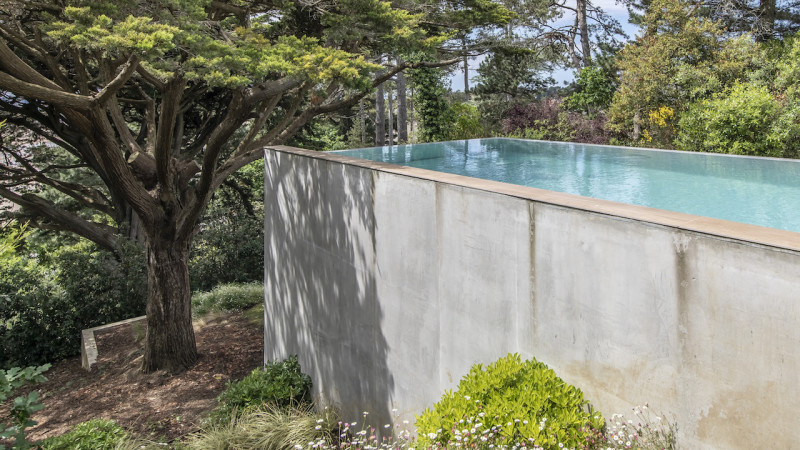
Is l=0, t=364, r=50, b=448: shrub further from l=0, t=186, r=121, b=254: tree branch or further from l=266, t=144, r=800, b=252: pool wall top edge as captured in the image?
l=0, t=186, r=121, b=254: tree branch

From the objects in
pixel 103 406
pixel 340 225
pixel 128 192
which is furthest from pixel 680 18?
pixel 103 406

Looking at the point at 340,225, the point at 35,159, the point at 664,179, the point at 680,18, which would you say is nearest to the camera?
the point at 340,225

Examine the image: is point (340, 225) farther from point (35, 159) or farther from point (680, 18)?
point (35, 159)

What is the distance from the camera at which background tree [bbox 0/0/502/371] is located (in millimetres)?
6918

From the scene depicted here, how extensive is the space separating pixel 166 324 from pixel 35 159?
9.18 meters

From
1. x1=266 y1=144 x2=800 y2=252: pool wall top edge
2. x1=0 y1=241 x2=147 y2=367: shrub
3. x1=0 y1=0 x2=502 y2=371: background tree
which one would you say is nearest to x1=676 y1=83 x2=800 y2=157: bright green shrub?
x1=0 y1=0 x2=502 y2=371: background tree

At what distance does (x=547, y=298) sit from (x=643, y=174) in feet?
17.2

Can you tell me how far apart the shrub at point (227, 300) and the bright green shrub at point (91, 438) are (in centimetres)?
734

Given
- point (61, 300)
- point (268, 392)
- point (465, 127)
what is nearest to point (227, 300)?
point (61, 300)

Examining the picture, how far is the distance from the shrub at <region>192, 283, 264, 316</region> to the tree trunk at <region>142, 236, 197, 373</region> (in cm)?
324

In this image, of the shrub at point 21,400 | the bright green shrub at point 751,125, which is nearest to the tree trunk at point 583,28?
the bright green shrub at point 751,125

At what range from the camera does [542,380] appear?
3855 mm

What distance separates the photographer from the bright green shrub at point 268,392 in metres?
7.06

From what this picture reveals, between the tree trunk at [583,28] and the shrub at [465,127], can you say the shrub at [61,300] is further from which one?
the tree trunk at [583,28]
